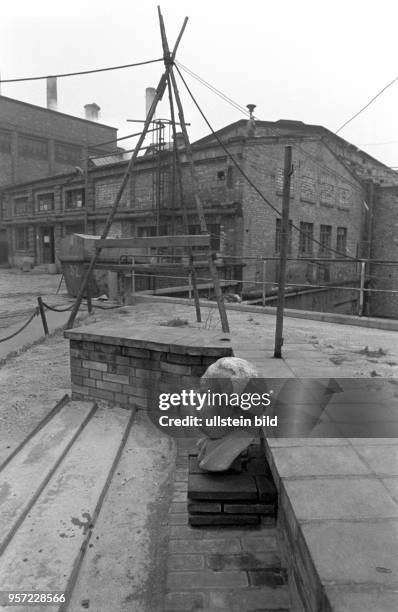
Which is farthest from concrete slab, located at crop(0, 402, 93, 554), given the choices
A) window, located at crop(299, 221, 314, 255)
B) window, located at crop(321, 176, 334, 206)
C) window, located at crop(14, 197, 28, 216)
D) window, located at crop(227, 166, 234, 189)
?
window, located at crop(14, 197, 28, 216)

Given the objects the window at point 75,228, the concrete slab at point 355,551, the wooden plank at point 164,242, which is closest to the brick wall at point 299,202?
the wooden plank at point 164,242

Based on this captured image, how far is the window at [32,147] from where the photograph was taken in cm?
3225

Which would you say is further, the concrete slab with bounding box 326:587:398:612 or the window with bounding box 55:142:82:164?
the window with bounding box 55:142:82:164

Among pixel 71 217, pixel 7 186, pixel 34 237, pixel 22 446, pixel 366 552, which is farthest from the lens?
pixel 7 186

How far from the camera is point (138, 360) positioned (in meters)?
4.69

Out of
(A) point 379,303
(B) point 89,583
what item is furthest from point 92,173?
(B) point 89,583

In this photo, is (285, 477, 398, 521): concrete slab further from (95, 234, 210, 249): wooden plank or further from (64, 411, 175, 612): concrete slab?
(95, 234, 210, 249): wooden plank

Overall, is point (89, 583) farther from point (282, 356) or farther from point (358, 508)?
point (282, 356)

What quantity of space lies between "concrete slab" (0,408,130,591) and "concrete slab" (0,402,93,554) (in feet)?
0.22

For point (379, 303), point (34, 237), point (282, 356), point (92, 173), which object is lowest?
point (379, 303)

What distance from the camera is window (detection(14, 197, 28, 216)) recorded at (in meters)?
28.4

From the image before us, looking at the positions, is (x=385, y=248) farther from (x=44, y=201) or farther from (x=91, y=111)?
(x=91, y=111)

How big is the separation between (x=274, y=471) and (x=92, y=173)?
2270cm

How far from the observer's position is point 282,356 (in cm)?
429
